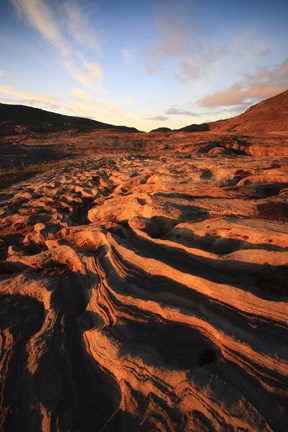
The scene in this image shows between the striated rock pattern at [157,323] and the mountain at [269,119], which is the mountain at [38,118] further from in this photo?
the striated rock pattern at [157,323]

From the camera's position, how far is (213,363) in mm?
6633

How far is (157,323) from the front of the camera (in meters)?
8.24

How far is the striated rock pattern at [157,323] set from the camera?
19.6 feet

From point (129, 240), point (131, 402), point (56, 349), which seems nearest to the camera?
point (131, 402)

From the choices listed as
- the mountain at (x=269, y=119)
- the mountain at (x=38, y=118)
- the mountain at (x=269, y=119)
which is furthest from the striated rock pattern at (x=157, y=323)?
the mountain at (x=38, y=118)

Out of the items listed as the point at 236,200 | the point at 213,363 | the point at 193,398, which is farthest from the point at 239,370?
the point at 236,200

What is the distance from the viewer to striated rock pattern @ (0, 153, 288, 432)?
599 centimetres

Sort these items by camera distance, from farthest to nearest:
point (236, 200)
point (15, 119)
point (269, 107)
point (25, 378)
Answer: point (15, 119), point (269, 107), point (236, 200), point (25, 378)

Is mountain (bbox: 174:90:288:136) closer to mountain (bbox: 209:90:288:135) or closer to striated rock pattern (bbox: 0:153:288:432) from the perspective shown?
mountain (bbox: 209:90:288:135)

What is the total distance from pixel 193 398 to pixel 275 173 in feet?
50.2

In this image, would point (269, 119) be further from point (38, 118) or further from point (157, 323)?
point (38, 118)

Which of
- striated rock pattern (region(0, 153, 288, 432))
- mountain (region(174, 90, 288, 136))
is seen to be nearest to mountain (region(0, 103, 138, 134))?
mountain (region(174, 90, 288, 136))

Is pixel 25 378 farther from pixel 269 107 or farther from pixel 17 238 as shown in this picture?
pixel 269 107

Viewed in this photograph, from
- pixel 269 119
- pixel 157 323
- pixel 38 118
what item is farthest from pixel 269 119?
pixel 38 118
